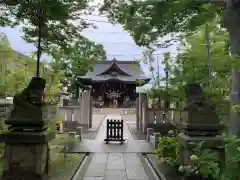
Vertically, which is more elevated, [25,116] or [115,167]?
[25,116]

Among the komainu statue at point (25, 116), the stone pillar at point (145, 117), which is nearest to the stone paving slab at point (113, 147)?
the stone pillar at point (145, 117)

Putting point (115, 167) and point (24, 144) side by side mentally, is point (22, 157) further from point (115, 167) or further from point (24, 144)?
point (115, 167)

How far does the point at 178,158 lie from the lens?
16.3 feet

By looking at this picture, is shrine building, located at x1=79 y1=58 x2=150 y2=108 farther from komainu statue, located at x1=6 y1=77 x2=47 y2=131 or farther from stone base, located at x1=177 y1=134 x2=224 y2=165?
komainu statue, located at x1=6 y1=77 x2=47 y2=131

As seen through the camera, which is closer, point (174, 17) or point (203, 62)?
point (174, 17)

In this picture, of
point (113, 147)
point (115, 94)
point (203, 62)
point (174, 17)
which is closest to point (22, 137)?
point (174, 17)

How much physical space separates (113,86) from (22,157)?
29389 millimetres

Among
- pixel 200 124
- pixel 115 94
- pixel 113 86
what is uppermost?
pixel 113 86

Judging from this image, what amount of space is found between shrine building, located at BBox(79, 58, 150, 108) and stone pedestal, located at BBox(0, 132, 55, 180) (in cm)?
2725

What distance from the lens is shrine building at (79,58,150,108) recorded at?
31906 millimetres

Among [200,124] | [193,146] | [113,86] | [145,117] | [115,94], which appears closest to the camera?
[193,146]

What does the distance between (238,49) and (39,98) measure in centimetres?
338

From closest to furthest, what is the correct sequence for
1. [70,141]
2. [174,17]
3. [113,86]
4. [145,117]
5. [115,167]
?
[174,17]
[115,167]
[70,141]
[145,117]
[113,86]

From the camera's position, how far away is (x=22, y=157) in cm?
411
